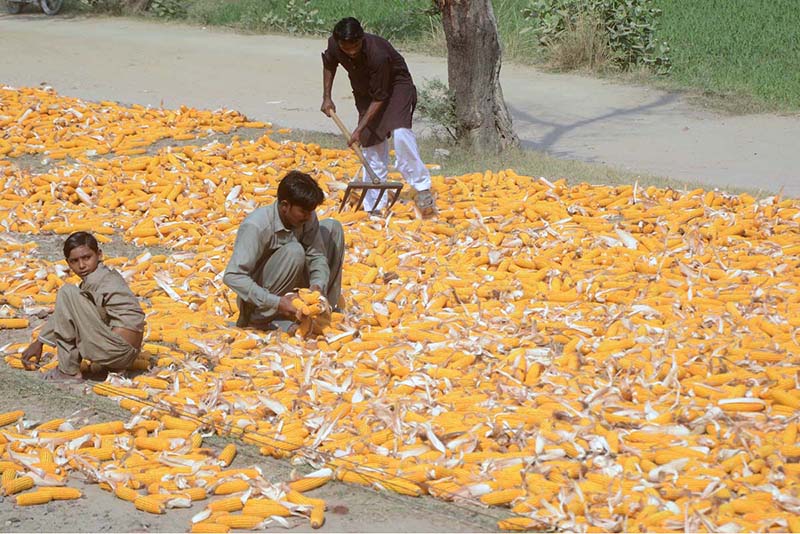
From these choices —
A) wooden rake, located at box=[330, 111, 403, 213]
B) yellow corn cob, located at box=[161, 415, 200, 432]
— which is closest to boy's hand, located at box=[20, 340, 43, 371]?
yellow corn cob, located at box=[161, 415, 200, 432]

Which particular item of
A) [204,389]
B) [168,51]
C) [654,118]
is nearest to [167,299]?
[204,389]

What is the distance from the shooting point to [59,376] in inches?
211

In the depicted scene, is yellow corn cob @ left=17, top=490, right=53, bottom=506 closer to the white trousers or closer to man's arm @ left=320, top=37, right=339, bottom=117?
the white trousers

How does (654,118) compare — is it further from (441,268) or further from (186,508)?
(186,508)

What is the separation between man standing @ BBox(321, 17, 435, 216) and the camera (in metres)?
7.70

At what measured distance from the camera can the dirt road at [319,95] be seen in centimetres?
1033

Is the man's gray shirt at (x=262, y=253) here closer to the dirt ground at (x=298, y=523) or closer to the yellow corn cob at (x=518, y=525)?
the dirt ground at (x=298, y=523)

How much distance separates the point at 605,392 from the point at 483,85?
4.95 metres

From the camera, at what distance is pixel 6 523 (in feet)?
13.5

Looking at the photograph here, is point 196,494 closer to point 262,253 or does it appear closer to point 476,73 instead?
point 262,253

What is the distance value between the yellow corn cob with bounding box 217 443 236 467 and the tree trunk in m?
5.36

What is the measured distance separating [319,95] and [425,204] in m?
5.49

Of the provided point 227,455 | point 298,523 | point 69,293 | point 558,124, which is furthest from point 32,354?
point 558,124

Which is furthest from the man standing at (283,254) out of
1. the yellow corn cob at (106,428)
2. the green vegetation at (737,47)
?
the green vegetation at (737,47)
